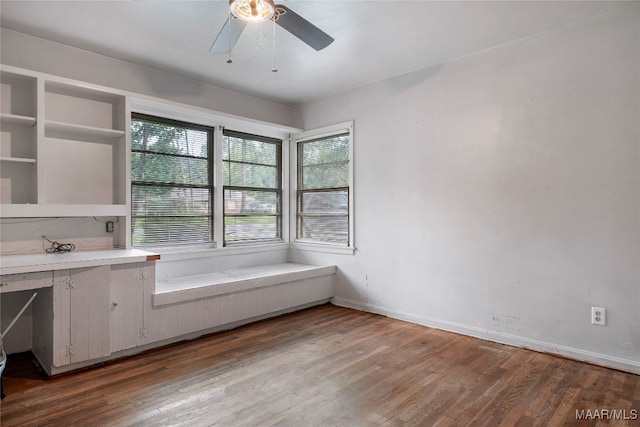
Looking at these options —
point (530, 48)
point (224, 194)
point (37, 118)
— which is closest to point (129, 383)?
point (37, 118)

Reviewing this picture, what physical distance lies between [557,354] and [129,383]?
3287mm

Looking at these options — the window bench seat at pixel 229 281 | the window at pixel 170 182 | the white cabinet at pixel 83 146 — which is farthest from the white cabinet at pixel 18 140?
the window bench seat at pixel 229 281

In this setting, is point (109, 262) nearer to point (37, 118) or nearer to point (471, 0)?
point (37, 118)

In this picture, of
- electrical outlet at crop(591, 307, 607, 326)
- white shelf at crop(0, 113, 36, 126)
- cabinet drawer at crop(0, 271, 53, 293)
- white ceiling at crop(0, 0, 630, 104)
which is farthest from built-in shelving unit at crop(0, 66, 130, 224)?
electrical outlet at crop(591, 307, 607, 326)

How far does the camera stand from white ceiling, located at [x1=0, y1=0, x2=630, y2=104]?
8.57 ft

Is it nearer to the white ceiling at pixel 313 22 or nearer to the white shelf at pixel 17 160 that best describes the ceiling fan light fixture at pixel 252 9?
the white ceiling at pixel 313 22

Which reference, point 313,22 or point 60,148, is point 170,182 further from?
point 313,22

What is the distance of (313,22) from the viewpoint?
2.79 m

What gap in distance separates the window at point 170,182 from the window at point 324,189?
4.18ft

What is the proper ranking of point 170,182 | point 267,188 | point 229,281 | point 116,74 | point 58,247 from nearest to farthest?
point 58,247
point 116,74
point 229,281
point 170,182
point 267,188

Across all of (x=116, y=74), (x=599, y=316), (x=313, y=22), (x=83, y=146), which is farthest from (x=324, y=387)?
(x=116, y=74)

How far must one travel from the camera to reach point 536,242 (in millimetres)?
3082

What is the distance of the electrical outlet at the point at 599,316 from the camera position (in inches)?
109

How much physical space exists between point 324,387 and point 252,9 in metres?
2.38
